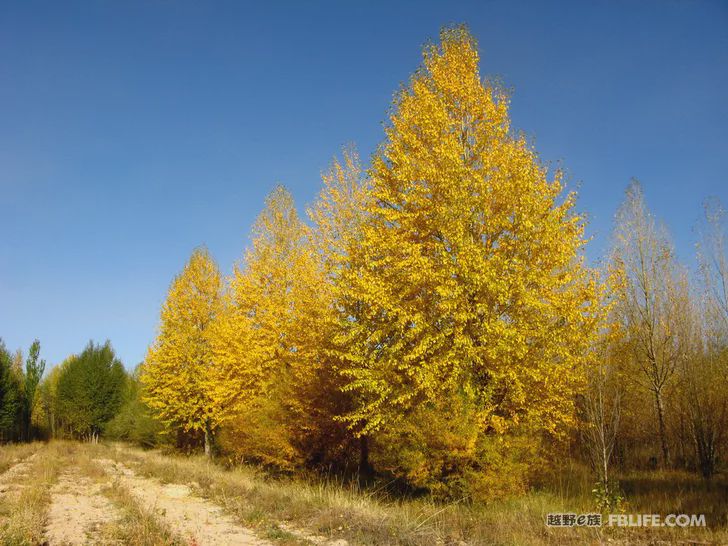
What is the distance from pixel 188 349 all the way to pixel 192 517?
16.9 meters

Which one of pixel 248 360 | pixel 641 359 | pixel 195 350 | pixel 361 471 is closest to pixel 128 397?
pixel 195 350

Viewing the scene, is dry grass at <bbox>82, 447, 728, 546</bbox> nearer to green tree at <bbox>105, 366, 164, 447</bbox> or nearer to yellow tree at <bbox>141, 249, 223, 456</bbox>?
yellow tree at <bbox>141, 249, 223, 456</bbox>

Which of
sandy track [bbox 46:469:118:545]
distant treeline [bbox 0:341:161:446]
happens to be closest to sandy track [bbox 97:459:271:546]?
sandy track [bbox 46:469:118:545]

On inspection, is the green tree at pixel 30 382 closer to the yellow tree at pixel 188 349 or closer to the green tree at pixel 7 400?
the green tree at pixel 7 400

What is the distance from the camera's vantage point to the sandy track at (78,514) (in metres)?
7.90

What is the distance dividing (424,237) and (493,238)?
1.60 meters

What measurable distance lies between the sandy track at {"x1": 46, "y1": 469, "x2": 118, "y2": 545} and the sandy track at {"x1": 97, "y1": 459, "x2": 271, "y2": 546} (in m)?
0.92

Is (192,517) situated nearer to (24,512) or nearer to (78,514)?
(78,514)

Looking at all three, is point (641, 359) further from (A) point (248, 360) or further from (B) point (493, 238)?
(A) point (248, 360)

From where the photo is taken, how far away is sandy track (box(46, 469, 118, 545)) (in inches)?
311

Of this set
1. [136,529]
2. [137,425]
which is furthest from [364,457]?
[137,425]

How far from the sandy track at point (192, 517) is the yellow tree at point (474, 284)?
11.3 feet

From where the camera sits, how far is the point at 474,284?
376 inches

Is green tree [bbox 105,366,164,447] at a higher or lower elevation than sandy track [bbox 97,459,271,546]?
lower
